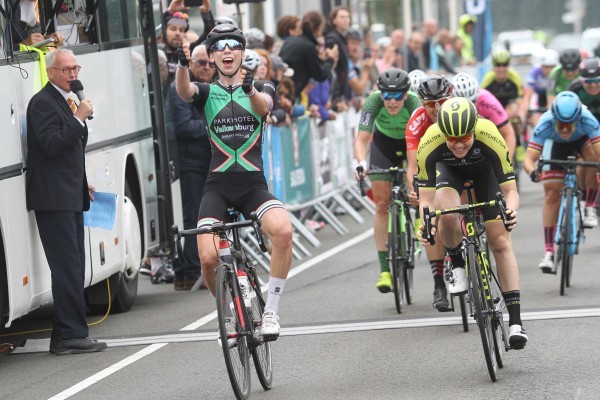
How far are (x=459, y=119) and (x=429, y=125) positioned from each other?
8.95ft

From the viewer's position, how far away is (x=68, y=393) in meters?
9.54

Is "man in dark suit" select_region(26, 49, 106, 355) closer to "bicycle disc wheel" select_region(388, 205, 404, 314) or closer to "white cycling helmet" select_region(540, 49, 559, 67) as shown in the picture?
"bicycle disc wheel" select_region(388, 205, 404, 314)

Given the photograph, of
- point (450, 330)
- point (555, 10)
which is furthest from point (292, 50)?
point (555, 10)

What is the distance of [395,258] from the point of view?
12438 millimetres

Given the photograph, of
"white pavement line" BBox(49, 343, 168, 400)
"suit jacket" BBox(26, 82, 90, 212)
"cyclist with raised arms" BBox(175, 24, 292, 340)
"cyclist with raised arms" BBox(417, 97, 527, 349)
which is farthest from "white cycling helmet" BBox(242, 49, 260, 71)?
"cyclist with raised arms" BBox(175, 24, 292, 340)

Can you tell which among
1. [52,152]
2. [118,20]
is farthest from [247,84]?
[118,20]

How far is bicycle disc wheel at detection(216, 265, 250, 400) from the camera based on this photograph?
8.41 m

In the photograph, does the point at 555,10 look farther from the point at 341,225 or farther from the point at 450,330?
the point at 450,330

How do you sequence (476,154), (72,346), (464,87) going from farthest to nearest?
(464,87), (72,346), (476,154)

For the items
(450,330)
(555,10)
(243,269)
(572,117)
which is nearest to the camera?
(243,269)

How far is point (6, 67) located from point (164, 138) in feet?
11.4

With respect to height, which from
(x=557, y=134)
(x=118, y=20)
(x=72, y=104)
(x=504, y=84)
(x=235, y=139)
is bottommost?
(x=504, y=84)

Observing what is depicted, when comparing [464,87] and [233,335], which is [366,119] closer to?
[464,87]

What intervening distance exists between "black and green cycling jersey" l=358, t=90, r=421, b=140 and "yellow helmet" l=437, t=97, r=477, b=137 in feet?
11.8
